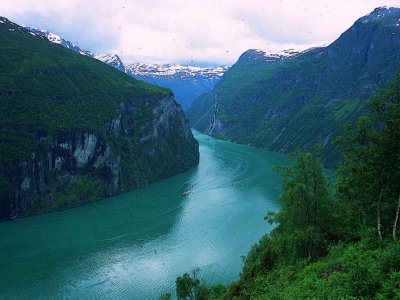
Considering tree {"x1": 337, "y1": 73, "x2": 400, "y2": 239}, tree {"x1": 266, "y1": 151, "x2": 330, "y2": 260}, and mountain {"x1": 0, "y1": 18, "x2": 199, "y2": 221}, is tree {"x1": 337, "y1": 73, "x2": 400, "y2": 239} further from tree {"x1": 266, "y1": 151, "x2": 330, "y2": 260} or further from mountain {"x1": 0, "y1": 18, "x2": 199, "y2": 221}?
mountain {"x1": 0, "y1": 18, "x2": 199, "y2": 221}

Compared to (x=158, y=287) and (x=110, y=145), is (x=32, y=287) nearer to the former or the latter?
(x=158, y=287)

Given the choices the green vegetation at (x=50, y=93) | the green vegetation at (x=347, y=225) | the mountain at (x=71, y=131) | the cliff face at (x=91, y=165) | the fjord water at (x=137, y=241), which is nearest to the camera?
the green vegetation at (x=347, y=225)

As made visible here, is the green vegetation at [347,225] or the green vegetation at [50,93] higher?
the green vegetation at [50,93]

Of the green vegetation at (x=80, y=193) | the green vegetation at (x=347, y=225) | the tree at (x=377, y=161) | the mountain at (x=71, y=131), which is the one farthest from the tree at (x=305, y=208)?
the green vegetation at (x=80, y=193)

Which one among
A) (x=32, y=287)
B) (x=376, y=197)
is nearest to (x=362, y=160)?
(x=376, y=197)

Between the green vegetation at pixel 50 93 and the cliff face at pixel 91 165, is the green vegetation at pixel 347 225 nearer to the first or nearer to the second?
the cliff face at pixel 91 165

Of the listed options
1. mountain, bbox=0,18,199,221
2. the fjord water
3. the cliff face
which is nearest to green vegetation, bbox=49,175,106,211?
the cliff face
